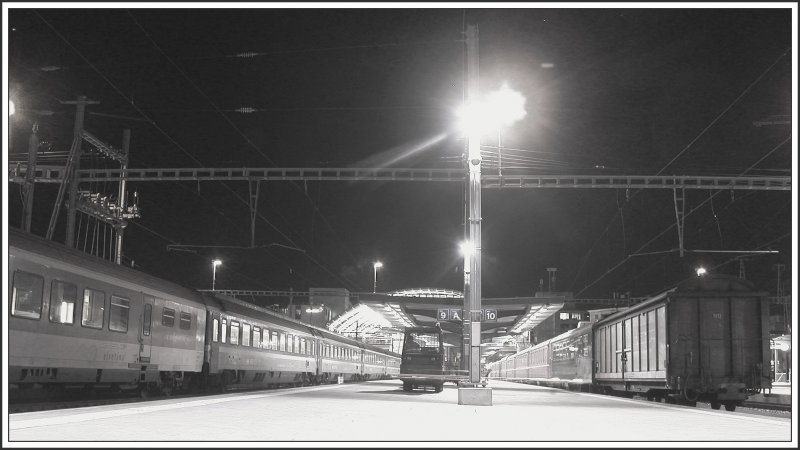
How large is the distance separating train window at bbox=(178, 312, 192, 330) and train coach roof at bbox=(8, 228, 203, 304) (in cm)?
48

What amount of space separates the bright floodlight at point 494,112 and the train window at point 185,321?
9.04 metres

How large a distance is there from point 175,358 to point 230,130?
7.15 meters

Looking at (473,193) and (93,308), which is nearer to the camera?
(93,308)

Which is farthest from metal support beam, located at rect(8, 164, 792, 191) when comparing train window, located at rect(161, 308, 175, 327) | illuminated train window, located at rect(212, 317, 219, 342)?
train window, located at rect(161, 308, 175, 327)

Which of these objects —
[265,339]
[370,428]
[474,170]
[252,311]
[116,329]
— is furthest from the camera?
[265,339]

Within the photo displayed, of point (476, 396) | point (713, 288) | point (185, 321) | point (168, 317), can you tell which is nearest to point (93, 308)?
point (168, 317)

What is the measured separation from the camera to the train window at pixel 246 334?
88.4 feet

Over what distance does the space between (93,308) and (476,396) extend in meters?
8.51

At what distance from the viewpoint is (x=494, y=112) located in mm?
17719

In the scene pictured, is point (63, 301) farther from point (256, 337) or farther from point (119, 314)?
point (256, 337)

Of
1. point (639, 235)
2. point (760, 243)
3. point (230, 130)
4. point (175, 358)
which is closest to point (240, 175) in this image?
point (230, 130)

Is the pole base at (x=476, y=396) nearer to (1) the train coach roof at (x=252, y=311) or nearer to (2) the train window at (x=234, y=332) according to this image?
(1) the train coach roof at (x=252, y=311)

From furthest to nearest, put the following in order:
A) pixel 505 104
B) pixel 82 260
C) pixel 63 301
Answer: pixel 505 104
pixel 82 260
pixel 63 301

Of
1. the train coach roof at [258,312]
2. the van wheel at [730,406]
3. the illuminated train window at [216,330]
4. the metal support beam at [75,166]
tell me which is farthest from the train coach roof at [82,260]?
the van wheel at [730,406]
